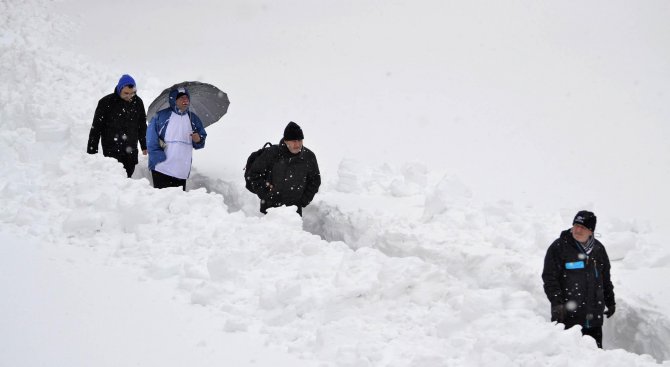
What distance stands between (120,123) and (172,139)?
72 cm

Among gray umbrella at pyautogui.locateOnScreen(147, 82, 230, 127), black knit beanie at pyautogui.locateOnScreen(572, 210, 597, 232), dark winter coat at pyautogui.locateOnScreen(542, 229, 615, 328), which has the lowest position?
dark winter coat at pyautogui.locateOnScreen(542, 229, 615, 328)

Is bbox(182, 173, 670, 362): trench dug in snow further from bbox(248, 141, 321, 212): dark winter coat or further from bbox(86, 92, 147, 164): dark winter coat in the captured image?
bbox(86, 92, 147, 164): dark winter coat

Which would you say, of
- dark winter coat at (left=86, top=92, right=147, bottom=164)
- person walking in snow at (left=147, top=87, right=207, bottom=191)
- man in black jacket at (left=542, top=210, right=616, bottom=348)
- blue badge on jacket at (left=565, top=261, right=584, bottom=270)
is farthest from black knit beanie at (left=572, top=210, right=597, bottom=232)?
dark winter coat at (left=86, top=92, right=147, bottom=164)

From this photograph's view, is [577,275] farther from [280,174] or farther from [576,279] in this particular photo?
[280,174]

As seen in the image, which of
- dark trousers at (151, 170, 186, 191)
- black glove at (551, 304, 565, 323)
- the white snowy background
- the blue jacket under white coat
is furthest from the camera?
dark trousers at (151, 170, 186, 191)

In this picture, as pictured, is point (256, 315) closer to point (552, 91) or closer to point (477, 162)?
point (477, 162)

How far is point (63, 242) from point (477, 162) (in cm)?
720

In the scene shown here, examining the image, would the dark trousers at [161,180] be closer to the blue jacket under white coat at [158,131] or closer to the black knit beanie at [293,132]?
the blue jacket under white coat at [158,131]

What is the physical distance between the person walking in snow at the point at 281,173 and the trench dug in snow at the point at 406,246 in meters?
1.15

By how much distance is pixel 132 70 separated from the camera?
50.1ft

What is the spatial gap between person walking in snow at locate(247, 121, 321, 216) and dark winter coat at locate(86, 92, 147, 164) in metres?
1.82

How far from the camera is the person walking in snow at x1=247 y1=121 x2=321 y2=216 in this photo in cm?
695

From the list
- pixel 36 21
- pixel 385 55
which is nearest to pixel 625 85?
pixel 385 55

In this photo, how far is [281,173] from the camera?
699 centimetres
